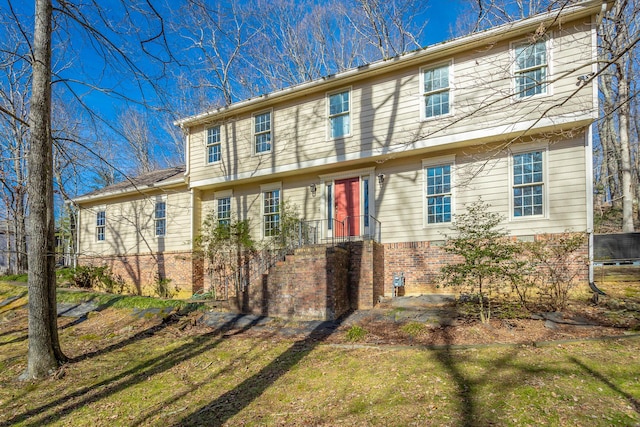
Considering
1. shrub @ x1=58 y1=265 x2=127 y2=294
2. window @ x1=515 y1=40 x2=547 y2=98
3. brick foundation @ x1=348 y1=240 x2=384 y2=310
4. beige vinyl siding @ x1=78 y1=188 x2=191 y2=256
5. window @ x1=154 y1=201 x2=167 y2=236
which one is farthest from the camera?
shrub @ x1=58 y1=265 x2=127 y2=294

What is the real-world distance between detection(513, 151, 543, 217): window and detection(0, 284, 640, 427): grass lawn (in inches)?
152

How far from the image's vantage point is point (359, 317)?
7.78 meters

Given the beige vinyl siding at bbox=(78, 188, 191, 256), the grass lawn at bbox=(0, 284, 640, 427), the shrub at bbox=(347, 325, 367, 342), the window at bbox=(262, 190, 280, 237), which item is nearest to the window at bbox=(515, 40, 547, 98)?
the grass lawn at bbox=(0, 284, 640, 427)

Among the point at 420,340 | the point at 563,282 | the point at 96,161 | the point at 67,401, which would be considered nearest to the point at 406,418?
the point at 420,340

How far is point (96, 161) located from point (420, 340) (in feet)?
25.8

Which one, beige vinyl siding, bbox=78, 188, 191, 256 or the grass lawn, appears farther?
beige vinyl siding, bbox=78, 188, 191, 256

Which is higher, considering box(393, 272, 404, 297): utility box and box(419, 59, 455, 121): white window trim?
box(419, 59, 455, 121): white window trim

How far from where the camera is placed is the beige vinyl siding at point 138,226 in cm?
1342

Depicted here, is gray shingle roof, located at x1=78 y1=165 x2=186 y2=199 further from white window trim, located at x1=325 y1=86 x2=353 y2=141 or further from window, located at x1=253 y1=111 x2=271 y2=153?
white window trim, located at x1=325 y1=86 x2=353 y2=141

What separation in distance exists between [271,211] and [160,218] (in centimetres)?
517

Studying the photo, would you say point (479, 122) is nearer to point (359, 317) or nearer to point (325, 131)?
point (325, 131)

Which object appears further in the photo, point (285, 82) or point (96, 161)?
point (285, 82)

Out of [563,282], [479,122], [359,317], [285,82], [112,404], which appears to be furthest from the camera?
[285,82]

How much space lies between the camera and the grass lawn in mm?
3752
